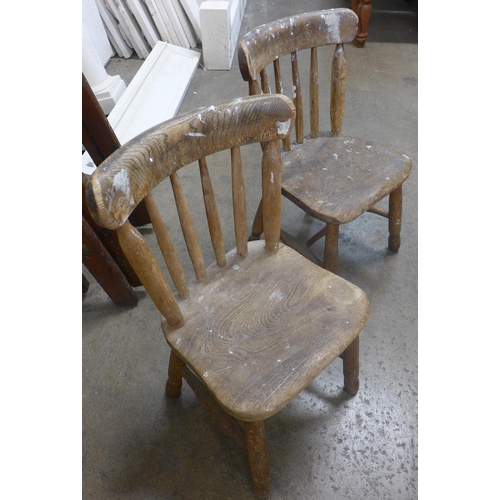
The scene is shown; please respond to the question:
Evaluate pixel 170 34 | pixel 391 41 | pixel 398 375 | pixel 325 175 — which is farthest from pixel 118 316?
pixel 391 41

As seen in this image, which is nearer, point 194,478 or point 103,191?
point 103,191

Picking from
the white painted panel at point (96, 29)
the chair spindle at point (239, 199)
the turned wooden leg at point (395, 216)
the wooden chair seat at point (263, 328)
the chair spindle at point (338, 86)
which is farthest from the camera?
the white painted panel at point (96, 29)

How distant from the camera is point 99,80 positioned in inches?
94.8

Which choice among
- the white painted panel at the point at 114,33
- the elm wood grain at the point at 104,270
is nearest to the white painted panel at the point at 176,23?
the white painted panel at the point at 114,33

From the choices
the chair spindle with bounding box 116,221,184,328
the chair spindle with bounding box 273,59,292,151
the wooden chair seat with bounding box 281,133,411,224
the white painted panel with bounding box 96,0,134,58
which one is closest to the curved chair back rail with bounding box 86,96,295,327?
the chair spindle with bounding box 116,221,184,328

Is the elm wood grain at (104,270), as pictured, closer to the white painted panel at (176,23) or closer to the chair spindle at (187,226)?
the chair spindle at (187,226)

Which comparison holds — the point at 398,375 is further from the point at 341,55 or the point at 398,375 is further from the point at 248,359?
the point at 341,55

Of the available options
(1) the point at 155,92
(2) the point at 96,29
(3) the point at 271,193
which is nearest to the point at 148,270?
(3) the point at 271,193

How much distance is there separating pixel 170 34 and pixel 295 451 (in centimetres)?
284

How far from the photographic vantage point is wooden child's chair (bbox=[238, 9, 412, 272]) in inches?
50.2

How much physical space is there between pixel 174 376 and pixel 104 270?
0.48 m

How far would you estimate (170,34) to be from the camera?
2941 millimetres

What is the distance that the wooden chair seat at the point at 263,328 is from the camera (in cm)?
89

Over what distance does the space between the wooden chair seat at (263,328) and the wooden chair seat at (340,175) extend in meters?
0.24
